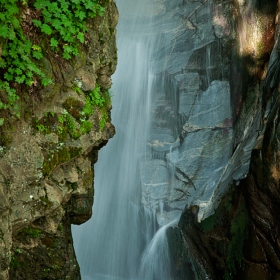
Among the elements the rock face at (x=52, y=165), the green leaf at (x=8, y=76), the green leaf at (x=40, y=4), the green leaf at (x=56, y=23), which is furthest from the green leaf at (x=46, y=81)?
the green leaf at (x=40, y=4)

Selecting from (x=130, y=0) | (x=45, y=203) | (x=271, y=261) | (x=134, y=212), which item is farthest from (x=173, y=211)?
(x=130, y=0)

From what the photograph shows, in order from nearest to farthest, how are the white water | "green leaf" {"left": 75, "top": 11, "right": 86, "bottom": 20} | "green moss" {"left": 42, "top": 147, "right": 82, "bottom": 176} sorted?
"green moss" {"left": 42, "top": 147, "right": 82, "bottom": 176} → "green leaf" {"left": 75, "top": 11, "right": 86, "bottom": 20} → the white water

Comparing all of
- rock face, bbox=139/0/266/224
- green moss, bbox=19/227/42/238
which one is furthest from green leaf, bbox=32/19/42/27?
rock face, bbox=139/0/266/224

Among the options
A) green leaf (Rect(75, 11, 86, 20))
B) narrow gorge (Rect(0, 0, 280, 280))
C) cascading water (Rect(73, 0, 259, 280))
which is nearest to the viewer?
narrow gorge (Rect(0, 0, 280, 280))

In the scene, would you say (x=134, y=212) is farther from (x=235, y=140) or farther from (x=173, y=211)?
(x=235, y=140)

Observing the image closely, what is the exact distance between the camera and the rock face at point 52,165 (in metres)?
4.37

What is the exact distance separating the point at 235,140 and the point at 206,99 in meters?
1.70

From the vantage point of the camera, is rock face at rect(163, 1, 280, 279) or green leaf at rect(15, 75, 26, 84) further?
rock face at rect(163, 1, 280, 279)

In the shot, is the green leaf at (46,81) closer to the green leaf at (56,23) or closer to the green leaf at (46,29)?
the green leaf at (46,29)

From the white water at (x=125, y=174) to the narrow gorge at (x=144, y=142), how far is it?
0.12 feet

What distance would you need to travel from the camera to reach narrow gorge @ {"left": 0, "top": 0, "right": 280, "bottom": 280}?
4.61 metres

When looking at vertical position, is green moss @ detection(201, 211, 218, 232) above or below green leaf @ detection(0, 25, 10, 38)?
below

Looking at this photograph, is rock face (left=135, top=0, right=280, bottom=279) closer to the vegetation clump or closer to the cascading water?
the cascading water

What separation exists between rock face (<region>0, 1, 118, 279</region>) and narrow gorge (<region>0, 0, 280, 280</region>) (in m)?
0.02
